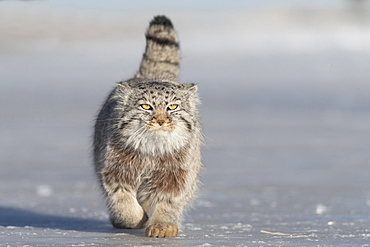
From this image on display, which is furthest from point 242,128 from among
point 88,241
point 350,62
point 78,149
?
point 350,62

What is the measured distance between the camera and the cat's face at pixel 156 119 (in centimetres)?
604

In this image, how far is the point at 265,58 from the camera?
105 feet

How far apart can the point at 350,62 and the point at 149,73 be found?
71.7 ft

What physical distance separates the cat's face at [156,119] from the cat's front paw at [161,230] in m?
0.57

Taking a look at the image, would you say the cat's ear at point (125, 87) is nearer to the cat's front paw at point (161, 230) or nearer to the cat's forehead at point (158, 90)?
the cat's forehead at point (158, 90)

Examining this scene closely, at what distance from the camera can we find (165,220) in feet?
20.4

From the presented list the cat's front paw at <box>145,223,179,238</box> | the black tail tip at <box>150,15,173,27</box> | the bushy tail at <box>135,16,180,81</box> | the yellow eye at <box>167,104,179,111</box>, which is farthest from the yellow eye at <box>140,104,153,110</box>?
the black tail tip at <box>150,15,173,27</box>

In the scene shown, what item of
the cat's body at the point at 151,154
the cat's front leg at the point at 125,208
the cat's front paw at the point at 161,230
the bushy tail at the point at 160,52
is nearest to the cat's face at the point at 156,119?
the cat's body at the point at 151,154

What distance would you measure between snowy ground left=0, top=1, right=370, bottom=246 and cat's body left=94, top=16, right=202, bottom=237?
231 millimetres

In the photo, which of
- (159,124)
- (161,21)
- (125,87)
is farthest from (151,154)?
(161,21)

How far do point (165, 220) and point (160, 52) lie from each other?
8.28 feet

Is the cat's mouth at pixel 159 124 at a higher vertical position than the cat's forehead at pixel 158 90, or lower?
lower

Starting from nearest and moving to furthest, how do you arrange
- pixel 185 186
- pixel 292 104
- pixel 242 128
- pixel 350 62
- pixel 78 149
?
pixel 185 186
pixel 78 149
pixel 242 128
pixel 292 104
pixel 350 62

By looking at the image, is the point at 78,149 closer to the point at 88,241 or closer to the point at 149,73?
the point at 149,73
